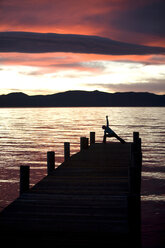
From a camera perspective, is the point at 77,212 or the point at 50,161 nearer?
the point at 77,212

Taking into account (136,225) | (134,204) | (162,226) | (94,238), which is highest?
(134,204)

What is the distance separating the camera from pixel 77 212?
800 centimetres

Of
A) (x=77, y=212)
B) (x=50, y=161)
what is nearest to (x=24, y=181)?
(x=77, y=212)

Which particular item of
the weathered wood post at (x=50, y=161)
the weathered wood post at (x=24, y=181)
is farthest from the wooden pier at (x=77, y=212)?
the weathered wood post at (x=50, y=161)

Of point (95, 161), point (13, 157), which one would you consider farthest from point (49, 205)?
point (13, 157)

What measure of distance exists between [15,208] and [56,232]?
1.89 m

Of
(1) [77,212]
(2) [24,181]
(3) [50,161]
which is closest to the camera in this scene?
(1) [77,212]

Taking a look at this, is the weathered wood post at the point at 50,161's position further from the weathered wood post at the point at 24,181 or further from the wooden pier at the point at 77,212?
the weathered wood post at the point at 24,181

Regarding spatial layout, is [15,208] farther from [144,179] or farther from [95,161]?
[144,179]

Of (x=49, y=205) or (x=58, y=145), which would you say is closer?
(x=49, y=205)

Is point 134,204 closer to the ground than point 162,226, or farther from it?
farther from it

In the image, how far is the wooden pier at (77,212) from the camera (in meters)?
6.43

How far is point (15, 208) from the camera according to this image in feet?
27.3

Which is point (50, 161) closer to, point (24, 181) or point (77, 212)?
point (24, 181)
